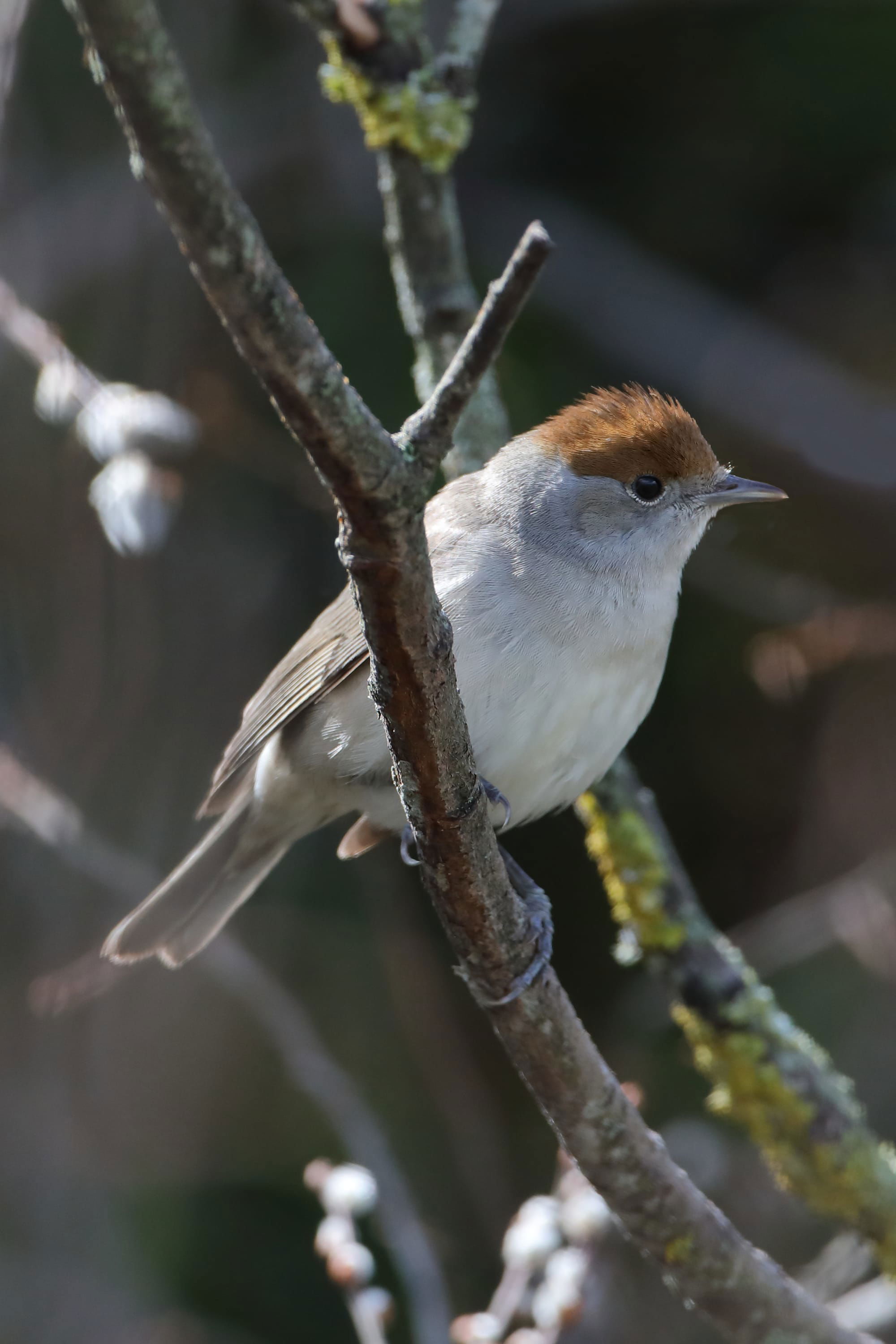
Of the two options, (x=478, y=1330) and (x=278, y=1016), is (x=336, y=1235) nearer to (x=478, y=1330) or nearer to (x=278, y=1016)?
(x=478, y=1330)

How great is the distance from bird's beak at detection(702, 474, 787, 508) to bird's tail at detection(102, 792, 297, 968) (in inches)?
57.2

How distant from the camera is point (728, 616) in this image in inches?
181

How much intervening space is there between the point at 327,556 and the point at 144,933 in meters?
2.02

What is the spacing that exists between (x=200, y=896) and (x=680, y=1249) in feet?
5.20

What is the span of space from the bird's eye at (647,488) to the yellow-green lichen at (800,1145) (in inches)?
50.3

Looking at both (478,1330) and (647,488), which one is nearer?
(478,1330)

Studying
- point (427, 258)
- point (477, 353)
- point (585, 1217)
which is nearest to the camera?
point (477, 353)

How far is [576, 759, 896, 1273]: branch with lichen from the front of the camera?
9.64ft

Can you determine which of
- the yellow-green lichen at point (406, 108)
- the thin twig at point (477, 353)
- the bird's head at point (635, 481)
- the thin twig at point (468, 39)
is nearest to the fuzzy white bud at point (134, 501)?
the bird's head at point (635, 481)

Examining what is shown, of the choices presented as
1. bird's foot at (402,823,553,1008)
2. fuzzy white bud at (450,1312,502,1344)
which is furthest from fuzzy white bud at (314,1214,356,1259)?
bird's foot at (402,823,553,1008)

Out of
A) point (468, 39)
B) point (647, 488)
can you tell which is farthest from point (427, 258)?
point (647, 488)

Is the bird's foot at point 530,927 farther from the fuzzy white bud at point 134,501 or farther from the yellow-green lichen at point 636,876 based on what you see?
the fuzzy white bud at point 134,501

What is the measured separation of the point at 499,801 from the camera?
2.68 metres

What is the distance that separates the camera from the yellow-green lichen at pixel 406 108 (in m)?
3.19
